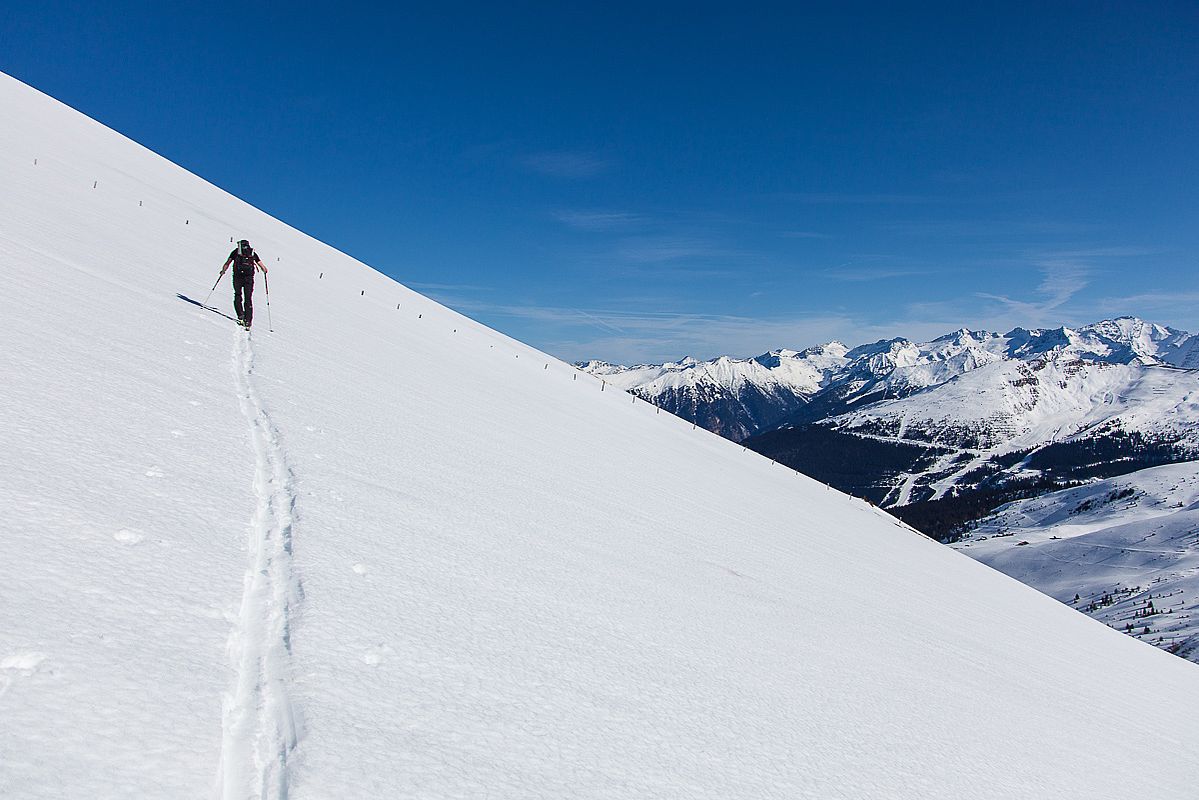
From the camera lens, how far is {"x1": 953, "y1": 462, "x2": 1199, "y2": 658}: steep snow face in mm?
90688

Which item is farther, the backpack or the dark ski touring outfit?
the backpack

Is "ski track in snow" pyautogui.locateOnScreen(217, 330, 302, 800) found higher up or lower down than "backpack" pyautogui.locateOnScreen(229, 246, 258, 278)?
lower down

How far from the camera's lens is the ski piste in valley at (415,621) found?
273 cm

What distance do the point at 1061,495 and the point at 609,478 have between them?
231 m

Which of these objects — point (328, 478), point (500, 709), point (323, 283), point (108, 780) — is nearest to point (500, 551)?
point (328, 478)

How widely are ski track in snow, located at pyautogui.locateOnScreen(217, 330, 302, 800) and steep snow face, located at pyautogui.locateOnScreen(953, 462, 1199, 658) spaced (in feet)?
303

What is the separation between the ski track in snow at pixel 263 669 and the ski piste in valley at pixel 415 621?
16 mm

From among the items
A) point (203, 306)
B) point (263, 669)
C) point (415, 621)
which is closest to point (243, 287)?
point (203, 306)

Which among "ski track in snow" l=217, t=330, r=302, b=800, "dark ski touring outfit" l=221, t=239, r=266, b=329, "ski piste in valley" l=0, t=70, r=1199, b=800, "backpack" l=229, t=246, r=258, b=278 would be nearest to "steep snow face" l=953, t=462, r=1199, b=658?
"ski piste in valley" l=0, t=70, r=1199, b=800

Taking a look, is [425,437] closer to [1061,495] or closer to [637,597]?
[637,597]

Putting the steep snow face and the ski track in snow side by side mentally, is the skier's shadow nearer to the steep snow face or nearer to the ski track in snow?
the ski track in snow

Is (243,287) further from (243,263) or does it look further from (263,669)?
(263,669)

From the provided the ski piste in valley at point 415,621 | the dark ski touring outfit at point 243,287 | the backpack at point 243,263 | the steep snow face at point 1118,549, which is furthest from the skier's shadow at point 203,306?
the steep snow face at point 1118,549

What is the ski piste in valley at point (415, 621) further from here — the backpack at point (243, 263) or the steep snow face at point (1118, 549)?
the steep snow face at point (1118, 549)
